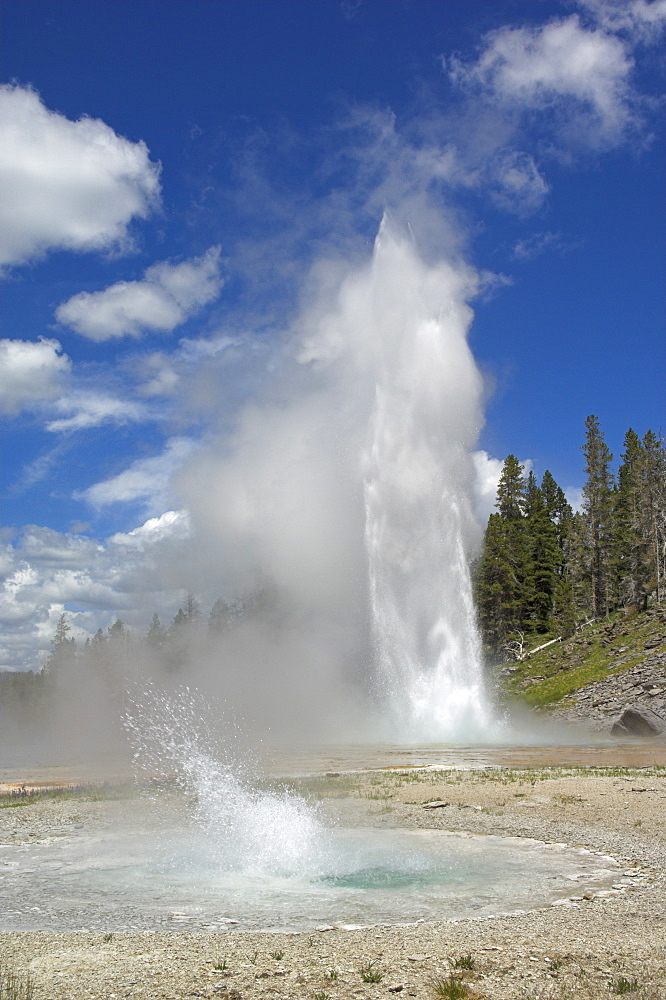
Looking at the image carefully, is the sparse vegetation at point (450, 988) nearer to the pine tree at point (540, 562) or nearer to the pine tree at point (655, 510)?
the pine tree at point (655, 510)

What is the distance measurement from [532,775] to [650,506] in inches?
1680

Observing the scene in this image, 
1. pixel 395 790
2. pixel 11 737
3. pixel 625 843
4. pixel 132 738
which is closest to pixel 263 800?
pixel 395 790

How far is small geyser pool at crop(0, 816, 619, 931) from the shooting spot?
962 centimetres

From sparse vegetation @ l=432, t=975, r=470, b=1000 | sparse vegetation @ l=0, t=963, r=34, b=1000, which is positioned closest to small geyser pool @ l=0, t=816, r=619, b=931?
sparse vegetation @ l=0, t=963, r=34, b=1000

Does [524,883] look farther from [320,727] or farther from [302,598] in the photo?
[302,598]

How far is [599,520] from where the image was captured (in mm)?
65688

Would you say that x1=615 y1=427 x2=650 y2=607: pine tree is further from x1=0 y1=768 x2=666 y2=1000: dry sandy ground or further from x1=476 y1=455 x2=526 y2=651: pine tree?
x1=0 y1=768 x2=666 y2=1000: dry sandy ground

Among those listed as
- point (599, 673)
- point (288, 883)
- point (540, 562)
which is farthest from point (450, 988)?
point (540, 562)

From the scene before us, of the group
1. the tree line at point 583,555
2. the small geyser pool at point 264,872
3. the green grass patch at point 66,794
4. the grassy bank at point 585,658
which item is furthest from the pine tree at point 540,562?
the small geyser pool at point 264,872

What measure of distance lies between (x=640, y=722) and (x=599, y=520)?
3304 centimetres

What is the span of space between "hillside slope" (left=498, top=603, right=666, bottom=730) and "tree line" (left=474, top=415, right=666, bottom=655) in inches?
191

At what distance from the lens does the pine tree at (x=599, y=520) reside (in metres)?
64.4

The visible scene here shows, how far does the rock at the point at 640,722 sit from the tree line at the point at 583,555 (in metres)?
22.5

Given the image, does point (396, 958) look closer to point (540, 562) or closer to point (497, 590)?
point (497, 590)
